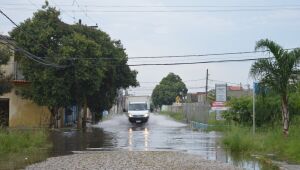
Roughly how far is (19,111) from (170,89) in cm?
9160

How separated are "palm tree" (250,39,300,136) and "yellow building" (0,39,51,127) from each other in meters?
27.1

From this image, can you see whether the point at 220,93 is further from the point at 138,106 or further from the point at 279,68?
the point at 279,68

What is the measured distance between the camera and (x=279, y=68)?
23.0 m

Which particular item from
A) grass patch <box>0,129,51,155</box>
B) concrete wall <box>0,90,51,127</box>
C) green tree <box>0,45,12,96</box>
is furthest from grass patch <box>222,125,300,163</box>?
concrete wall <box>0,90,51,127</box>

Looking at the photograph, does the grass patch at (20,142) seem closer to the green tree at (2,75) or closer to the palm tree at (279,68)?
the green tree at (2,75)

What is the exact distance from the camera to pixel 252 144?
75.7 ft

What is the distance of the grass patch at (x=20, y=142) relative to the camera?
894 inches

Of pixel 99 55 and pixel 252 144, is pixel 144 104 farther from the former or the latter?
pixel 252 144

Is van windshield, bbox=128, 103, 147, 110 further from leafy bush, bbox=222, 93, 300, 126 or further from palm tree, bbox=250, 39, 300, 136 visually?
palm tree, bbox=250, 39, 300, 136

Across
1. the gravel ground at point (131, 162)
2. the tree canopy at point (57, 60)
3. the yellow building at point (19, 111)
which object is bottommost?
the gravel ground at point (131, 162)

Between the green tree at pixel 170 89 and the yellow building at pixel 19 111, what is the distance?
291ft

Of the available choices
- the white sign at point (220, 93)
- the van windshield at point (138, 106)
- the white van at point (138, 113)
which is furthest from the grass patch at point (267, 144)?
the van windshield at point (138, 106)

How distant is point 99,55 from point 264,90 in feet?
69.2

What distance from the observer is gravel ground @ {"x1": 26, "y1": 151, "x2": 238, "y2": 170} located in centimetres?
1739
